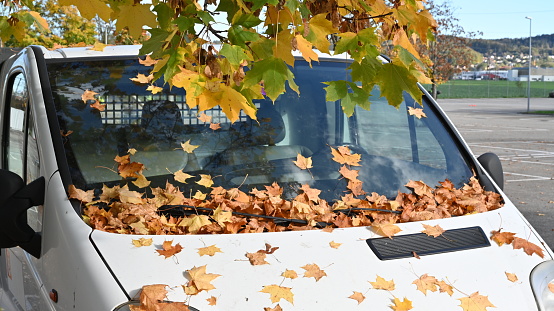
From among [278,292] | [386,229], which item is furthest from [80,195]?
[386,229]

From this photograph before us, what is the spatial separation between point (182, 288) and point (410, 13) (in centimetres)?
133

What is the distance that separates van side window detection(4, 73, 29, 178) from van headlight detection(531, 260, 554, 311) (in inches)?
81.3

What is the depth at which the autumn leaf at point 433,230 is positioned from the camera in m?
2.66

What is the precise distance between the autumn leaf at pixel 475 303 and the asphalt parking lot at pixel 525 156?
534 cm

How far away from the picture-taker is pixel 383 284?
7.71 ft

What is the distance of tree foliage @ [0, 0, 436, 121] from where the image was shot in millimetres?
2561

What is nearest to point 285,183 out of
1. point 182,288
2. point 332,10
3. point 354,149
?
point 354,149

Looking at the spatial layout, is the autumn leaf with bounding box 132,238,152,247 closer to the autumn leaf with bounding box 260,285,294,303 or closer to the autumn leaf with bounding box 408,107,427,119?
the autumn leaf with bounding box 260,285,294,303

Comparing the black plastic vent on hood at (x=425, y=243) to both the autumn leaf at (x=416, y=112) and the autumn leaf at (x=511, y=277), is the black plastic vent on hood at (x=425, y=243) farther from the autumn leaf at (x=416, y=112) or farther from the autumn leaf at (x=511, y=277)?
the autumn leaf at (x=416, y=112)

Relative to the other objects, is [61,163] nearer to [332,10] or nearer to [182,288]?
[182,288]

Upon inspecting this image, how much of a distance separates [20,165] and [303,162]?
4.05ft

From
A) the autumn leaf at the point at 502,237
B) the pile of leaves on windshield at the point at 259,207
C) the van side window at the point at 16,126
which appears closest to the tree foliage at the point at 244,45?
the pile of leaves on windshield at the point at 259,207

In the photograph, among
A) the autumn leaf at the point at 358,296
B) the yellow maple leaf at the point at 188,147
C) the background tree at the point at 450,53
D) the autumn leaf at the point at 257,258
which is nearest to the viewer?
the autumn leaf at the point at 358,296

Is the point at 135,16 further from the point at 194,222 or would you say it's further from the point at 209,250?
the point at 209,250
